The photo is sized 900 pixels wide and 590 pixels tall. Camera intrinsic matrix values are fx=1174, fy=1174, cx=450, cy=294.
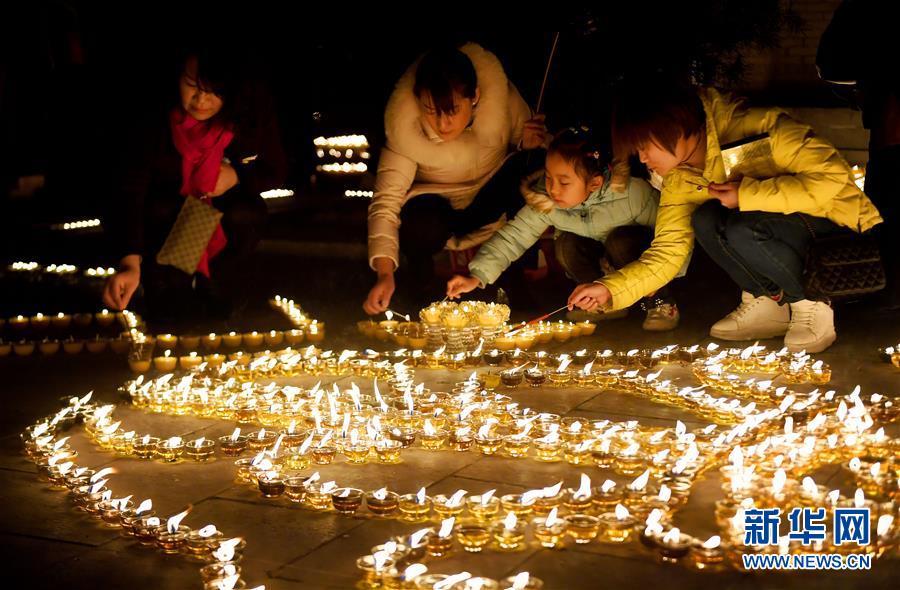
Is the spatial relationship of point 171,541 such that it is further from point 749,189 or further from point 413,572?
point 749,189

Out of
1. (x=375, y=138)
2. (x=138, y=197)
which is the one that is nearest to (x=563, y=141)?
(x=138, y=197)

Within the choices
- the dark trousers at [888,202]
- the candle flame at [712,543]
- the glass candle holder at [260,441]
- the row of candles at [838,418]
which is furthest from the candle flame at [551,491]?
the dark trousers at [888,202]

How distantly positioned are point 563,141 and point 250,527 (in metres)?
2.58

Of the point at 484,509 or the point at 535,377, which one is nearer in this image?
the point at 484,509

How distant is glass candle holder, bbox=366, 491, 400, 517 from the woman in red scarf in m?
2.32

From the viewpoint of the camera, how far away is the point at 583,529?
2.99 meters

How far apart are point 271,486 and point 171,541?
0.45 m

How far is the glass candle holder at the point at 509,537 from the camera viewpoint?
9.72 ft

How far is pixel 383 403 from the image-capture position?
13.8ft

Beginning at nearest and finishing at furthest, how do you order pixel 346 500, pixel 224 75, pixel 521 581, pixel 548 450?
pixel 521 581 → pixel 346 500 → pixel 548 450 → pixel 224 75

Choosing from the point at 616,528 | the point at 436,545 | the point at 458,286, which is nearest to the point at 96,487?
the point at 436,545

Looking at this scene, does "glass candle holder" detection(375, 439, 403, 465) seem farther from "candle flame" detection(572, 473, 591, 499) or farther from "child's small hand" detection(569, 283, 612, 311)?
"child's small hand" detection(569, 283, 612, 311)

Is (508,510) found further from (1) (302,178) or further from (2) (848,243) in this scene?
(1) (302,178)

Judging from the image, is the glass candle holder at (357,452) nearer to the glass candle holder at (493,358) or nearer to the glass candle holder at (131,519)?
the glass candle holder at (131,519)
